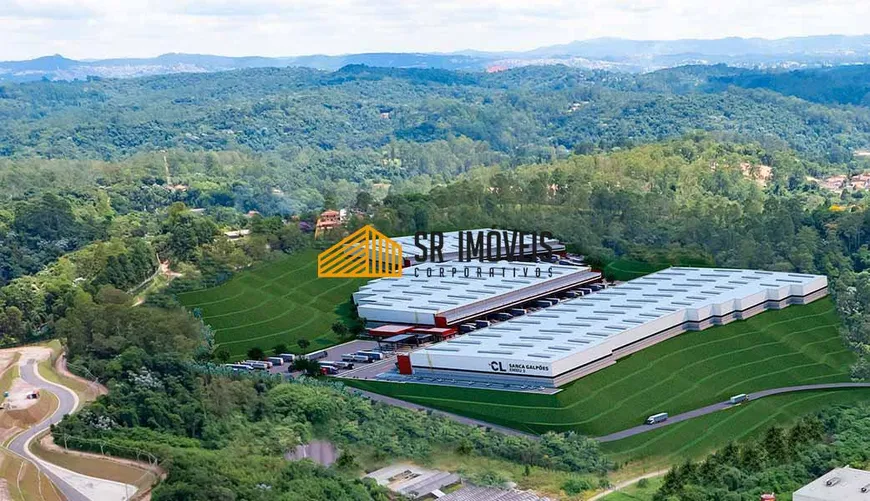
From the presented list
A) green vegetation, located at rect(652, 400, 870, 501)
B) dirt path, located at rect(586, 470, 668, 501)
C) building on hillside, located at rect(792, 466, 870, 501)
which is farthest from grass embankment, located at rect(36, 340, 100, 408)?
building on hillside, located at rect(792, 466, 870, 501)

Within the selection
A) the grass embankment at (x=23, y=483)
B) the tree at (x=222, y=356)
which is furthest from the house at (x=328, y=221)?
the grass embankment at (x=23, y=483)

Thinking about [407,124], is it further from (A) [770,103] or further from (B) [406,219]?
(B) [406,219]

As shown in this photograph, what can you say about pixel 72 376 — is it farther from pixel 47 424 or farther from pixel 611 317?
pixel 611 317

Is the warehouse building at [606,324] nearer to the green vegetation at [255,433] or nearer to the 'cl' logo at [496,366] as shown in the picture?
the 'cl' logo at [496,366]

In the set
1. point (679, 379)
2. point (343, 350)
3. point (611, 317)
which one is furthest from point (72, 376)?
point (679, 379)

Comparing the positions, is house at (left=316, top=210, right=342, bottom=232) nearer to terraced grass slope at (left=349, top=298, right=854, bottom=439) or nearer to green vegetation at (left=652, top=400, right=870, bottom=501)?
terraced grass slope at (left=349, top=298, right=854, bottom=439)
